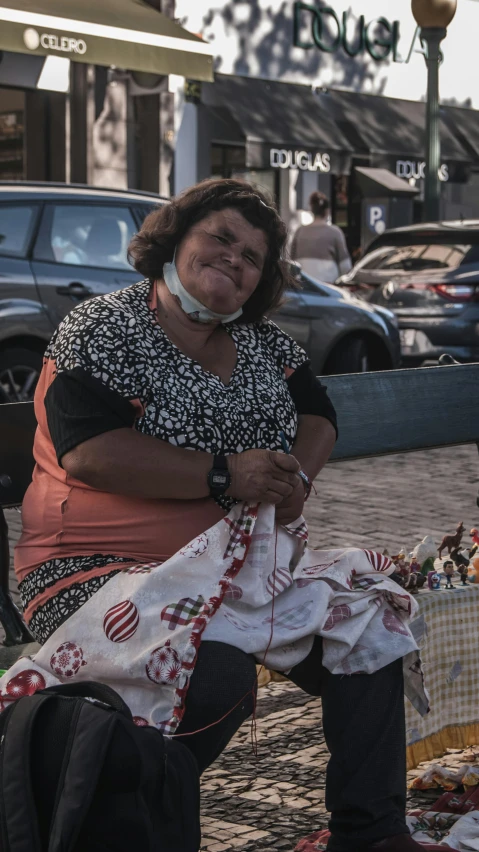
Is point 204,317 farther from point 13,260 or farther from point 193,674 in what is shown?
point 13,260

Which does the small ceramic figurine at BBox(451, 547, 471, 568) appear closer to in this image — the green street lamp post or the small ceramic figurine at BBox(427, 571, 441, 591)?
the small ceramic figurine at BBox(427, 571, 441, 591)

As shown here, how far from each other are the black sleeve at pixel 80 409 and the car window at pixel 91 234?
6.54 meters

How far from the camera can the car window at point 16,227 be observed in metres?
9.13

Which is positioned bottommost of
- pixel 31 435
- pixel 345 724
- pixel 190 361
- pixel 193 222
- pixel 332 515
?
pixel 332 515

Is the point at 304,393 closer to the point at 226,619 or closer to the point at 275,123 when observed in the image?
the point at 226,619

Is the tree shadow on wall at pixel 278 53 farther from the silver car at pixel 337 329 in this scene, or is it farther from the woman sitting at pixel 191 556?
the woman sitting at pixel 191 556

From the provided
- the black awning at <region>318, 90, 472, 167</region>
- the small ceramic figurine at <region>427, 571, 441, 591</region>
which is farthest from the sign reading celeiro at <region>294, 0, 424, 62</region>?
the small ceramic figurine at <region>427, 571, 441, 591</region>

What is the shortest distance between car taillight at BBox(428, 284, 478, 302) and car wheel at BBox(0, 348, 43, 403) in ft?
17.4

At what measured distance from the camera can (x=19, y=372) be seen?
902 cm

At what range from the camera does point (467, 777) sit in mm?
3547

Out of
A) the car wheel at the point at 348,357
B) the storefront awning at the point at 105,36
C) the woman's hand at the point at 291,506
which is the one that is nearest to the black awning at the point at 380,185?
the storefront awning at the point at 105,36

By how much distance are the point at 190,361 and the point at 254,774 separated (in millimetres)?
1213

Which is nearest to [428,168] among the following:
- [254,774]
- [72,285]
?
[72,285]

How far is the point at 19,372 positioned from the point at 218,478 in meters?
6.22
